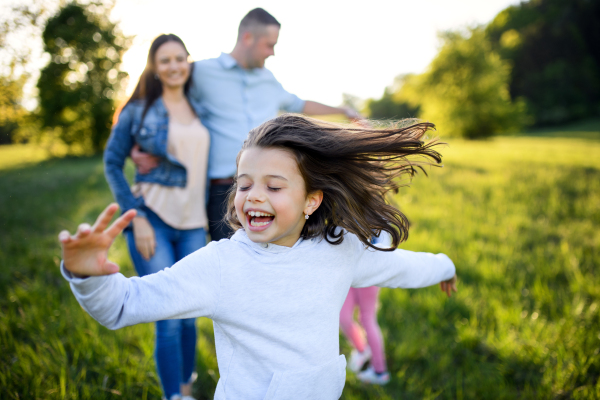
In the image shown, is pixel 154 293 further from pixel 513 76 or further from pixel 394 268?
pixel 513 76

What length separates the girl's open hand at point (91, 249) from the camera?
0.90 m

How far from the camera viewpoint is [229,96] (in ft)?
7.89

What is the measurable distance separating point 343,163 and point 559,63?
53.5 meters

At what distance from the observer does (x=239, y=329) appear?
1.24 metres

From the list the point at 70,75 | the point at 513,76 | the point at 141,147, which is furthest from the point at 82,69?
the point at 513,76

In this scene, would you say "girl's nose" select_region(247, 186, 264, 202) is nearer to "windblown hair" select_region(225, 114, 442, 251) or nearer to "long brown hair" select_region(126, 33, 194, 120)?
"windblown hair" select_region(225, 114, 442, 251)

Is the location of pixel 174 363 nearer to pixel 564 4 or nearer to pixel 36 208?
pixel 36 208

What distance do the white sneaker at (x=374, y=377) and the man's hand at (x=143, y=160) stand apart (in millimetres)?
2010

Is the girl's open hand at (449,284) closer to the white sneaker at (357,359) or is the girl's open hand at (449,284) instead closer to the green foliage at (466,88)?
the white sneaker at (357,359)

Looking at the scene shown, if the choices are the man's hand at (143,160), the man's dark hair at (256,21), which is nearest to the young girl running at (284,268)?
the man's hand at (143,160)

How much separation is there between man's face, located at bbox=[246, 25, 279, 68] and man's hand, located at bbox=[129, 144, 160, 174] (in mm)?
943

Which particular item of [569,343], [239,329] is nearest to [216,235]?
[239,329]

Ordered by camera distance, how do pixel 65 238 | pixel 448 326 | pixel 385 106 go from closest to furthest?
pixel 65 238 → pixel 448 326 → pixel 385 106

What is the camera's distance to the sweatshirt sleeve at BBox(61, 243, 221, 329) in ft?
3.15
